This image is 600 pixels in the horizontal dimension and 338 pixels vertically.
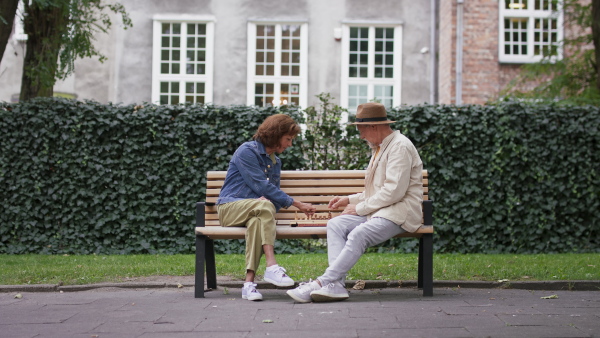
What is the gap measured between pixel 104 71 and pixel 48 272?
12512mm

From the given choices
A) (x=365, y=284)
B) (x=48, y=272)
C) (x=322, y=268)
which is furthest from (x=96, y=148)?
(x=365, y=284)

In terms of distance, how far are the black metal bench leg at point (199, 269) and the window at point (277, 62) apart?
13.1 metres

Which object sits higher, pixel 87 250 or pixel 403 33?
pixel 403 33

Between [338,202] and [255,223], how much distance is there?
2.72ft

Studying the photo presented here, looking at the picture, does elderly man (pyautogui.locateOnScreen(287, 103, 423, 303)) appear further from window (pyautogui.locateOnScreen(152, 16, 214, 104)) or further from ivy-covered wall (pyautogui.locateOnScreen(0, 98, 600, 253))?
window (pyautogui.locateOnScreen(152, 16, 214, 104))

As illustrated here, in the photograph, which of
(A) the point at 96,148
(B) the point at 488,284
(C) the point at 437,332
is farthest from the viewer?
(A) the point at 96,148

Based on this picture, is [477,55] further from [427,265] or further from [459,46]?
[427,265]

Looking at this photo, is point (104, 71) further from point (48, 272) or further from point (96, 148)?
point (48, 272)

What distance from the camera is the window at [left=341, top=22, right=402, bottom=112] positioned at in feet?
63.4

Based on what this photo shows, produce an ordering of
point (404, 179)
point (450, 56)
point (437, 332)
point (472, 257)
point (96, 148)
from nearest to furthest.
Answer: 1. point (437, 332)
2. point (404, 179)
3. point (472, 257)
4. point (96, 148)
5. point (450, 56)

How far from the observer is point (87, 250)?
33.6 feet

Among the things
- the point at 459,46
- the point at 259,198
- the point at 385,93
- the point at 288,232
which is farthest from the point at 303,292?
the point at 385,93

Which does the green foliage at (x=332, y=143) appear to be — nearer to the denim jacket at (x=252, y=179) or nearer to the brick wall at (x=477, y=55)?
the denim jacket at (x=252, y=179)

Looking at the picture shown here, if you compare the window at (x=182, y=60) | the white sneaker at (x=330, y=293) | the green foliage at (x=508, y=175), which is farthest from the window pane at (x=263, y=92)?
the white sneaker at (x=330, y=293)
